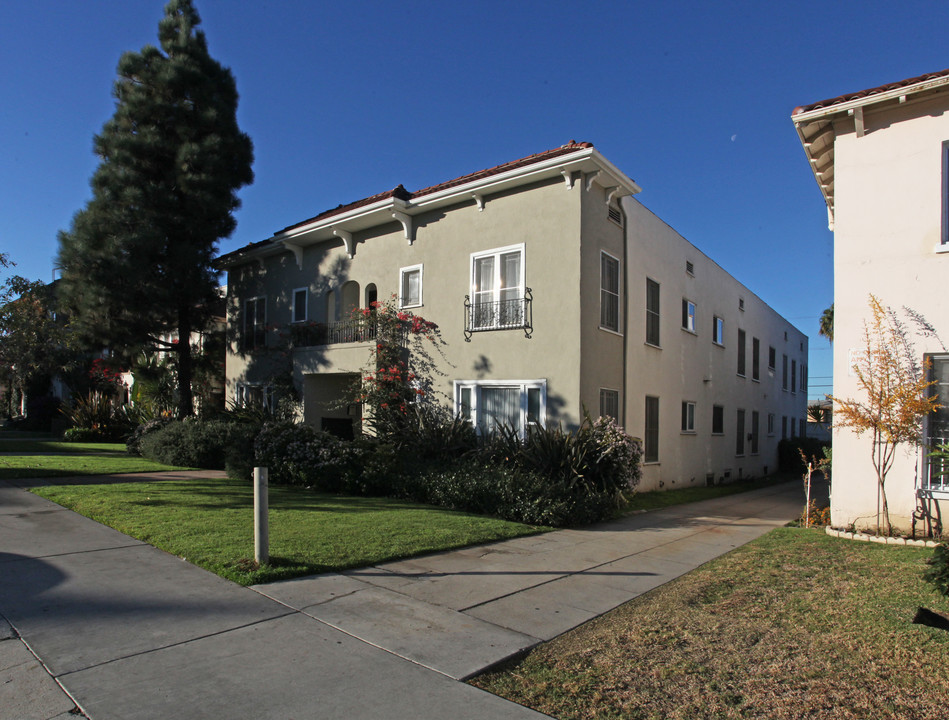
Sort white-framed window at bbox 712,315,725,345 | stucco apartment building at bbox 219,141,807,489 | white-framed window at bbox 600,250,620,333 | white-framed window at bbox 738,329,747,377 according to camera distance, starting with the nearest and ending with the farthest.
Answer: stucco apartment building at bbox 219,141,807,489 < white-framed window at bbox 600,250,620,333 < white-framed window at bbox 712,315,725,345 < white-framed window at bbox 738,329,747,377

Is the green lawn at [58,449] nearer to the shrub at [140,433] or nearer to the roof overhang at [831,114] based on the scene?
the shrub at [140,433]

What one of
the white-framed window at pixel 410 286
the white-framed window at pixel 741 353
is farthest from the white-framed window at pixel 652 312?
the white-framed window at pixel 741 353

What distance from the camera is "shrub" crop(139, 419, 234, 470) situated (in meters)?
15.4

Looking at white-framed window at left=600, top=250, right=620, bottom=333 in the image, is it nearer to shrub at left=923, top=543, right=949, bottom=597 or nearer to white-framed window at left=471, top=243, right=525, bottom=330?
white-framed window at left=471, top=243, right=525, bottom=330

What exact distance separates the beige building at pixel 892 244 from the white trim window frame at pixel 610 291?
498 cm

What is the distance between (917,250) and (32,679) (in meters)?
10.4

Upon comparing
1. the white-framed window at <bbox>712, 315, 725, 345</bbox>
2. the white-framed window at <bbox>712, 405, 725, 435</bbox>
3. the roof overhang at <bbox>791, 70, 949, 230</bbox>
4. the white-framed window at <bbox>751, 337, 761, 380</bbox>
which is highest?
the roof overhang at <bbox>791, 70, 949, 230</bbox>

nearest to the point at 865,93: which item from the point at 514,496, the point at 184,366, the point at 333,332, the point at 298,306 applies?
the point at 514,496

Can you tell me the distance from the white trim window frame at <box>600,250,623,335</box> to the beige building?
16.3 feet

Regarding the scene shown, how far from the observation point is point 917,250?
8.73m

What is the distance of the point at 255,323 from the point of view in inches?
785

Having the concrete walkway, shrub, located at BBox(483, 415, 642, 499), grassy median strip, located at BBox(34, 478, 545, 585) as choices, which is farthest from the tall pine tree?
shrub, located at BBox(483, 415, 642, 499)

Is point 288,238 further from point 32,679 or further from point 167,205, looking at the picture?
point 32,679

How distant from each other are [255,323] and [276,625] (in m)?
16.1
